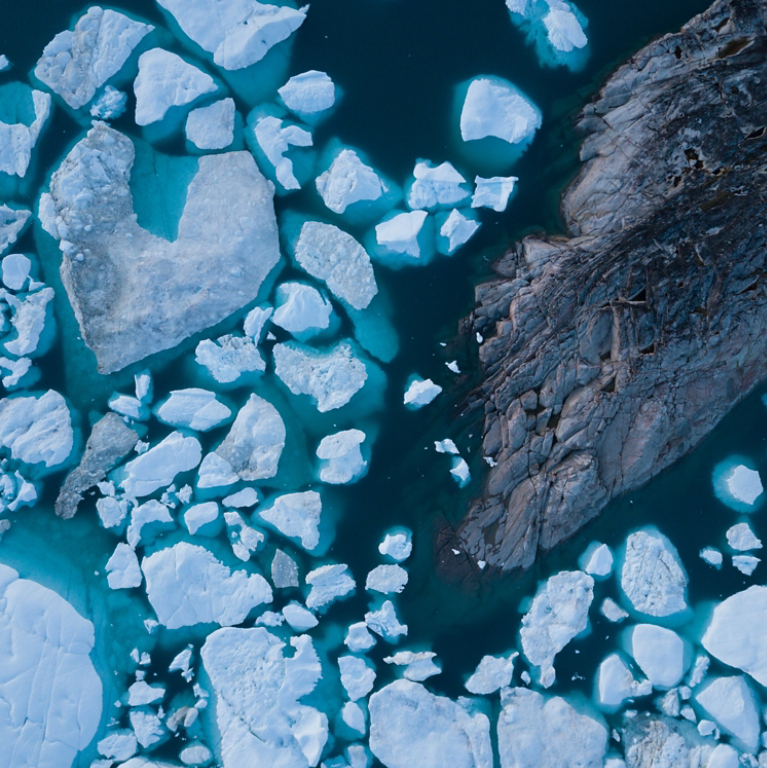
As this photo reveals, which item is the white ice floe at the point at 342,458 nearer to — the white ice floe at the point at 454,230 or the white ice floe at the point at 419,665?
the white ice floe at the point at 419,665

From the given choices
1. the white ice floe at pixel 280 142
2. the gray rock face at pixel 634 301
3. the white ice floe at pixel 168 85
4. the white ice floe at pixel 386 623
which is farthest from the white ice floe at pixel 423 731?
the white ice floe at pixel 168 85

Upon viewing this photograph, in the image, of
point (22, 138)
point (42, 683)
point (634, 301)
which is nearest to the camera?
point (634, 301)

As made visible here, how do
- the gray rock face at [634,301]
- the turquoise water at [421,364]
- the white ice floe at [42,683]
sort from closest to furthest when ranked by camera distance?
the gray rock face at [634,301], the white ice floe at [42,683], the turquoise water at [421,364]

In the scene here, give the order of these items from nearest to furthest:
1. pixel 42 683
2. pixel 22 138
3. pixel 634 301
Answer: pixel 634 301 → pixel 42 683 → pixel 22 138

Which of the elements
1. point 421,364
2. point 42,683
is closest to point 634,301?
point 421,364

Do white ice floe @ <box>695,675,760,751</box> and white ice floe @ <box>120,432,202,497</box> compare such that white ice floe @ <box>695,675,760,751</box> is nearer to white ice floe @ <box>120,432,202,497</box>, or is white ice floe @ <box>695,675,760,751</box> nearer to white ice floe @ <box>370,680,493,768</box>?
white ice floe @ <box>370,680,493,768</box>

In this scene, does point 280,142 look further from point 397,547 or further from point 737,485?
point 737,485
